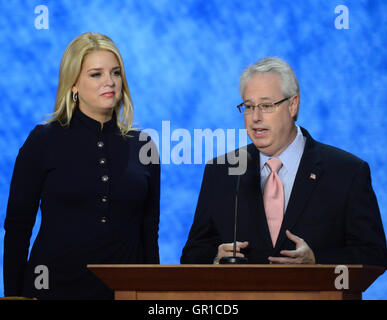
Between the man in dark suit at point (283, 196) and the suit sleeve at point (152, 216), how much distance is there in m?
0.18

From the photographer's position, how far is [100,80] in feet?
8.27

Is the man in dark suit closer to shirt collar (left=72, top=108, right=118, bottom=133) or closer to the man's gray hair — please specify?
the man's gray hair

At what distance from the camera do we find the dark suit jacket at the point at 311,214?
7.66ft

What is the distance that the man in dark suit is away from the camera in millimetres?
2359

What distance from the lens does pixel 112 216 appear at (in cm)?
249

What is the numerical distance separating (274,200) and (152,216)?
0.51 metres

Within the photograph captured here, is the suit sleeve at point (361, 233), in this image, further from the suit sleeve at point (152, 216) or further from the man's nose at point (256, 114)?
the suit sleeve at point (152, 216)

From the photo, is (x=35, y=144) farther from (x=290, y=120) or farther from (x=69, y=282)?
(x=290, y=120)

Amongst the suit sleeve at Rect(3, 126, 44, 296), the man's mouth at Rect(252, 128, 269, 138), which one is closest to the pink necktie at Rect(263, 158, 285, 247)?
the man's mouth at Rect(252, 128, 269, 138)

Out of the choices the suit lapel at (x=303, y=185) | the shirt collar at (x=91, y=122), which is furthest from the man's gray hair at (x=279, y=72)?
the shirt collar at (x=91, y=122)

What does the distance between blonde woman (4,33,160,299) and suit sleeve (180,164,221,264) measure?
0.62 ft
